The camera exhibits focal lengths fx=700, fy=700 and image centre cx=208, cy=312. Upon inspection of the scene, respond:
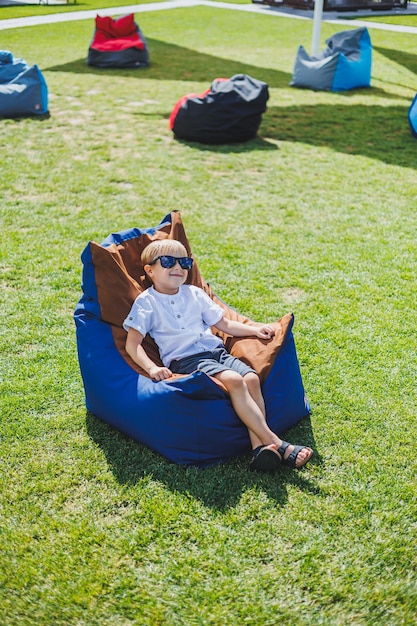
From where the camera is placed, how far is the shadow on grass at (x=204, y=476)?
321cm

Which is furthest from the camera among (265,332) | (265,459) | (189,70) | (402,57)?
(402,57)

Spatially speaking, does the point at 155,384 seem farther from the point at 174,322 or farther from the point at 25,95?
the point at 25,95

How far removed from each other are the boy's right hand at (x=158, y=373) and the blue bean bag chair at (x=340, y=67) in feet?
30.4

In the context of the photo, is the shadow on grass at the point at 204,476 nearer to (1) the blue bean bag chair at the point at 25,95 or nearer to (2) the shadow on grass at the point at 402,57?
(1) the blue bean bag chair at the point at 25,95

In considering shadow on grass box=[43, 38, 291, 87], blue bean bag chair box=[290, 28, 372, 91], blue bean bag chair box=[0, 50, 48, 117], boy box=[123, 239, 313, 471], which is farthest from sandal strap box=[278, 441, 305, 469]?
shadow on grass box=[43, 38, 291, 87]

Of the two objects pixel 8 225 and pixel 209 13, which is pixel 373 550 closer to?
pixel 8 225

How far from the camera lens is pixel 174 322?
3748 mm

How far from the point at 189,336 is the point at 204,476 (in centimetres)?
77

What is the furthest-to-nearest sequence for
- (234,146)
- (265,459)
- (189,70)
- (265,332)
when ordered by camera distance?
(189,70)
(234,146)
(265,332)
(265,459)

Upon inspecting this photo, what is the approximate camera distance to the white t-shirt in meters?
3.69

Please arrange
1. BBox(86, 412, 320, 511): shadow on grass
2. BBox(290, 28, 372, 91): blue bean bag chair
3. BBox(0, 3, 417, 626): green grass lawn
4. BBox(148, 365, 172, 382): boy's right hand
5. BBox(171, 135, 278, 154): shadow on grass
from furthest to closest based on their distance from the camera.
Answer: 1. BBox(290, 28, 372, 91): blue bean bag chair
2. BBox(171, 135, 278, 154): shadow on grass
3. BBox(148, 365, 172, 382): boy's right hand
4. BBox(86, 412, 320, 511): shadow on grass
5. BBox(0, 3, 417, 626): green grass lawn

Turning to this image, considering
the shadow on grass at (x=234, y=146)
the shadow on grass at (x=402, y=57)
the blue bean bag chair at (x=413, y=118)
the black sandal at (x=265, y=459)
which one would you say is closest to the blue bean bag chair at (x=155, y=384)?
the black sandal at (x=265, y=459)

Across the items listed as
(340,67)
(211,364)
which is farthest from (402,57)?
(211,364)

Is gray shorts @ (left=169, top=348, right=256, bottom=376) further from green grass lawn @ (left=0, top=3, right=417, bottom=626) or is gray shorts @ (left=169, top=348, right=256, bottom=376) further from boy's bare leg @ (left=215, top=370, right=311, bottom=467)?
green grass lawn @ (left=0, top=3, right=417, bottom=626)
